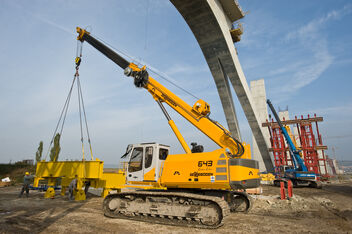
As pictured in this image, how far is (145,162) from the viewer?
7.01 m

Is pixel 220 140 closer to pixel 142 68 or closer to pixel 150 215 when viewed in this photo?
pixel 150 215

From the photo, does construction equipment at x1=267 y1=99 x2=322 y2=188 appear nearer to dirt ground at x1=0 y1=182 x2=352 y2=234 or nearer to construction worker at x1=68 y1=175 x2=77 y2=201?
dirt ground at x1=0 y1=182 x2=352 y2=234

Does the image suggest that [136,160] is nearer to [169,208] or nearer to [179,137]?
[179,137]

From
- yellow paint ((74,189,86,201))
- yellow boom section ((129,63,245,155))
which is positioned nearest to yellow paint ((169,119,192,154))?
yellow boom section ((129,63,245,155))

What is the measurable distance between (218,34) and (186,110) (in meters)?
9.96

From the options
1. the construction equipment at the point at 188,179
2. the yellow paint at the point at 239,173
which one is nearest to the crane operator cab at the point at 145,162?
the construction equipment at the point at 188,179

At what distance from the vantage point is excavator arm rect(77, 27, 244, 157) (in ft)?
23.5

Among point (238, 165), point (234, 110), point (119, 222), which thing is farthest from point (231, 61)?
point (119, 222)

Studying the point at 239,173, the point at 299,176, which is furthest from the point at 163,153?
the point at 299,176

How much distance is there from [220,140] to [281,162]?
22763 millimetres

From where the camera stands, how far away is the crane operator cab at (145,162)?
687cm

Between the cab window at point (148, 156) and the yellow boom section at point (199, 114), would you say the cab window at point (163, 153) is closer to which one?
the cab window at point (148, 156)

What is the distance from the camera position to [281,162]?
26.3 meters

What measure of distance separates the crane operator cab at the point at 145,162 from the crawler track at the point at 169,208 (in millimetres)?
456
